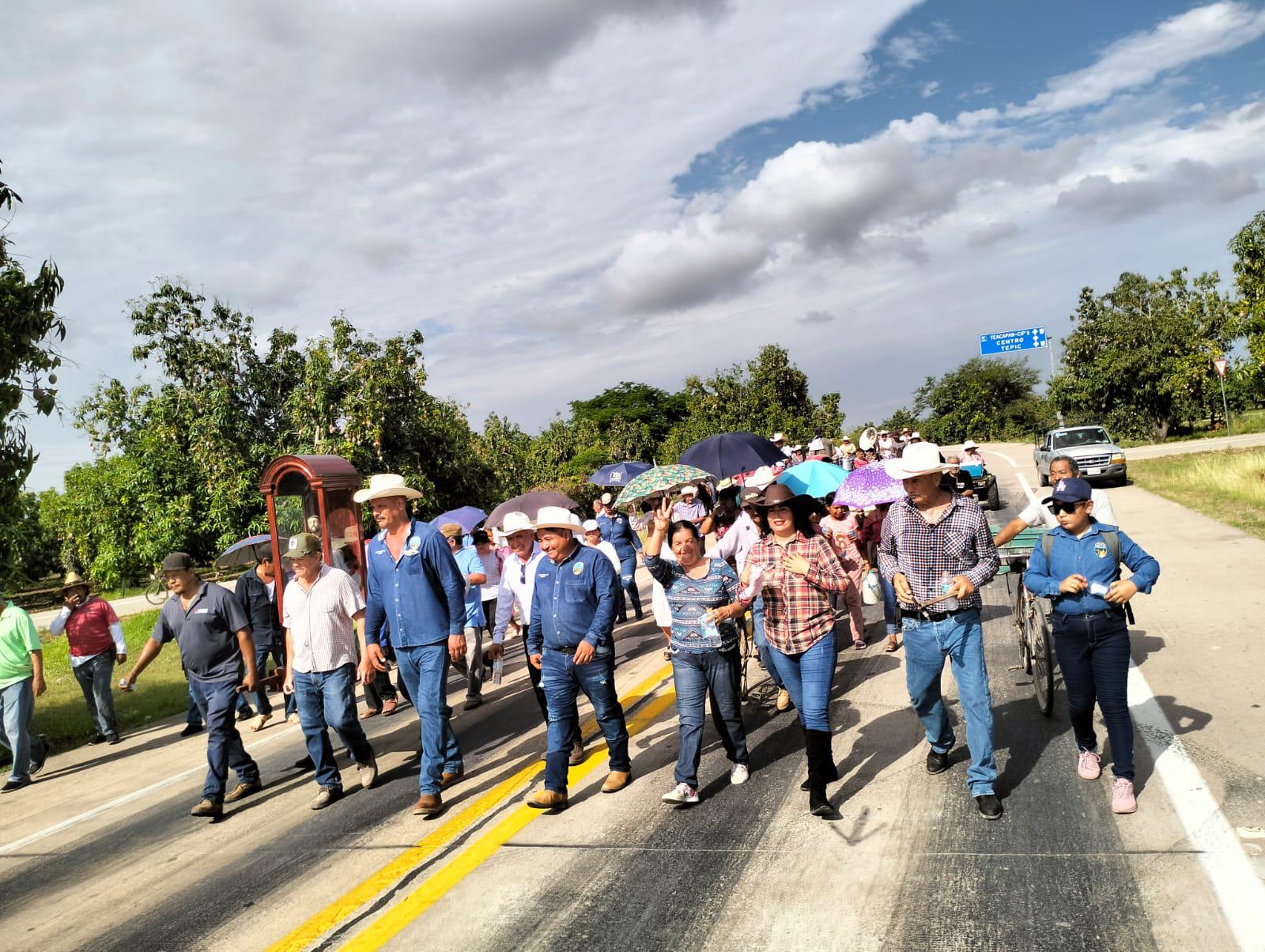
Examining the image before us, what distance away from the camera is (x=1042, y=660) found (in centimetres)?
669

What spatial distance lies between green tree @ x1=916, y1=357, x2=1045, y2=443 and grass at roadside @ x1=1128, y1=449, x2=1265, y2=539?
4615 cm

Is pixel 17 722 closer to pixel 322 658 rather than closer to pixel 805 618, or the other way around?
pixel 322 658

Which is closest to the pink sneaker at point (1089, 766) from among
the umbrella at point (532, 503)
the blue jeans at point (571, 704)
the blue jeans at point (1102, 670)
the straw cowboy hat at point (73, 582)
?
the blue jeans at point (1102, 670)

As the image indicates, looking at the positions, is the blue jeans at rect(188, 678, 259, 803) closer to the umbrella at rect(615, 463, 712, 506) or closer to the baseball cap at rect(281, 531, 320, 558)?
the baseball cap at rect(281, 531, 320, 558)

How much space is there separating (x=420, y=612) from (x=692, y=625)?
1.93m

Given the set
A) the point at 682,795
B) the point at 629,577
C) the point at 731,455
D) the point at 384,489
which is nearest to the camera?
the point at 682,795

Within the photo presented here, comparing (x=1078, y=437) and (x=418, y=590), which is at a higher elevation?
(x=418, y=590)

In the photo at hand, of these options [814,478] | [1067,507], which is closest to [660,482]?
[814,478]

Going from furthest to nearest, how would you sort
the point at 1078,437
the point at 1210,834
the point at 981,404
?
the point at 981,404 → the point at 1078,437 → the point at 1210,834

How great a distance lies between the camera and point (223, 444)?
2302 cm

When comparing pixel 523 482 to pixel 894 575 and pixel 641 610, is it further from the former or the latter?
pixel 894 575

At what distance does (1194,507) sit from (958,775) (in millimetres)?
14969

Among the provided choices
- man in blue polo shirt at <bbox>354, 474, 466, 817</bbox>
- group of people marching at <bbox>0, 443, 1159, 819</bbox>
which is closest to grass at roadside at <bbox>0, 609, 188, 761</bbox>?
group of people marching at <bbox>0, 443, 1159, 819</bbox>

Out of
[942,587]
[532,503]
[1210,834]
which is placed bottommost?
[1210,834]
